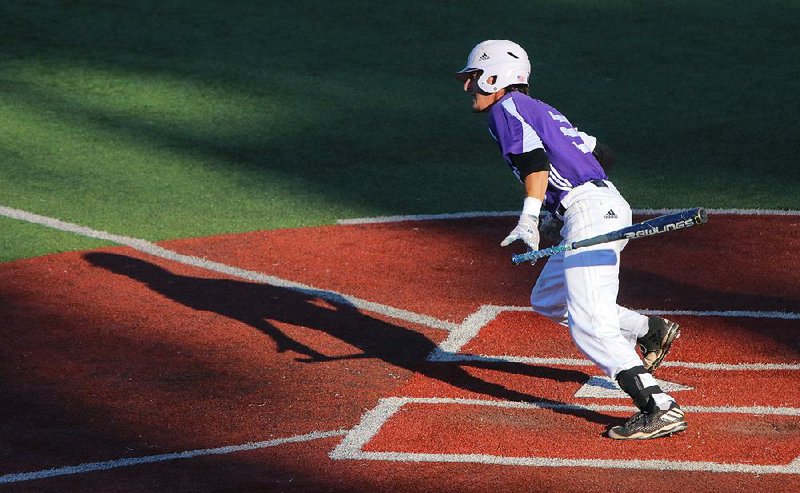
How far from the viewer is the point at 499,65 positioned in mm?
6727

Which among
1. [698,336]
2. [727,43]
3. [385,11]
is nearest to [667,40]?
[727,43]

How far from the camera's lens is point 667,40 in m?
16.4

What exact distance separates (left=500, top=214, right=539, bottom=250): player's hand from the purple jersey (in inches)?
13.5

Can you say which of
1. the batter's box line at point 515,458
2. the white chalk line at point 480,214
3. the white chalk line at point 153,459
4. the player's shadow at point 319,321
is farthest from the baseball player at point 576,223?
the white chalk line at point 480,214

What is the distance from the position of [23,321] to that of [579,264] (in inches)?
157

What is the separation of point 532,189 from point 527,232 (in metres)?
0.23

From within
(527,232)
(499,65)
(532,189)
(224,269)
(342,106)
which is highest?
(499,65)

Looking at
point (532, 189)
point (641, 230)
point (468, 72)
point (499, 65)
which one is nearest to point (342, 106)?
point (468, 72)

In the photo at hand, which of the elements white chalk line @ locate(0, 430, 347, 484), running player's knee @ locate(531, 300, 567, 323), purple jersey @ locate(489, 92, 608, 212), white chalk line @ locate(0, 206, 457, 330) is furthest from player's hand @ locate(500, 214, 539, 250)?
white chalk line @ locate(0, 206, 457, 330)

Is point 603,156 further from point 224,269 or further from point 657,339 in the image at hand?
point 224,269

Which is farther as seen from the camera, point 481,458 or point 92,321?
point 92,321

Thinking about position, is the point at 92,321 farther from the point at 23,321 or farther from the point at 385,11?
the point at 385,11

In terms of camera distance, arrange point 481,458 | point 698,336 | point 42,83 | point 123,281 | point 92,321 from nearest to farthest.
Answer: point 481,458
point 698,336
point 92,321
point 123,281
point 42,83

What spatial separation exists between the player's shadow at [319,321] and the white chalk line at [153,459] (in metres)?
1.08
